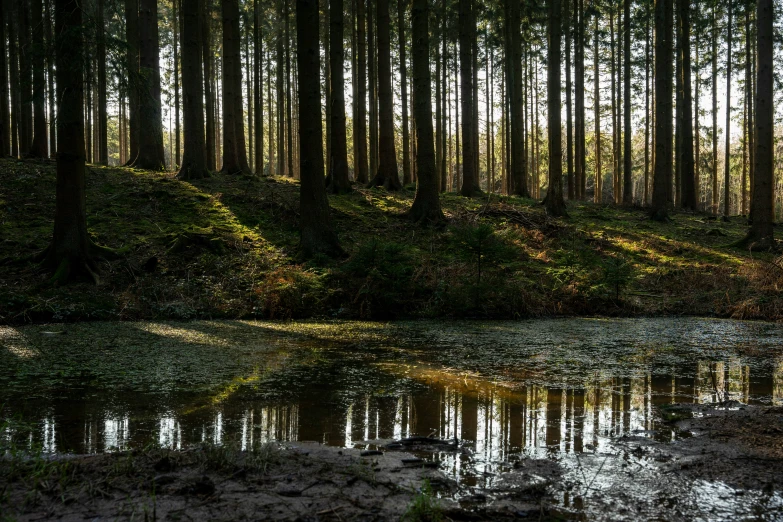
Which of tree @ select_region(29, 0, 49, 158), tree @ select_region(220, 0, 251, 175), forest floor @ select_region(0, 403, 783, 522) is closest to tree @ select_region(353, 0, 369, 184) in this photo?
tree @ select_region(220, 0, 251, 175)

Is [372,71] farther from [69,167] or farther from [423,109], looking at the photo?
[69,167]

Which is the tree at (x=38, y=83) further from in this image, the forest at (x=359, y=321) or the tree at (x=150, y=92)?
the tree at (x=150, y=92)

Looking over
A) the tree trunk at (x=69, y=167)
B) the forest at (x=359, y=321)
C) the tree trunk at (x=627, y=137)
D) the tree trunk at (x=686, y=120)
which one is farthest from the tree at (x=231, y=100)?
the tree trunk at (x=686, y=120)

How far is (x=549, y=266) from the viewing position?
13.3m

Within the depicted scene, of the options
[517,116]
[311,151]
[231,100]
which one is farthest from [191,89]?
[517,116]

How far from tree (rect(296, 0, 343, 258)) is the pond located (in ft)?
12.0

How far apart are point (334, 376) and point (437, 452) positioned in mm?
2413

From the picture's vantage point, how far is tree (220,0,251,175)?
689 inches

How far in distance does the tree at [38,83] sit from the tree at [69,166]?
28 centimetres

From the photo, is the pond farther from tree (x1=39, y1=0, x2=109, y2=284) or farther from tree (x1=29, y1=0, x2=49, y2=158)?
tree (x1=29, y1=0, x2=49, y2=158)

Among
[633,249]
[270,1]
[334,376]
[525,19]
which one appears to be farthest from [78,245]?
[525,19]

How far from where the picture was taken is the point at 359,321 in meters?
10.2

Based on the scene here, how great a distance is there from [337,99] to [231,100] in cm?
372

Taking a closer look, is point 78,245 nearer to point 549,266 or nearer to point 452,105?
point 549,266
